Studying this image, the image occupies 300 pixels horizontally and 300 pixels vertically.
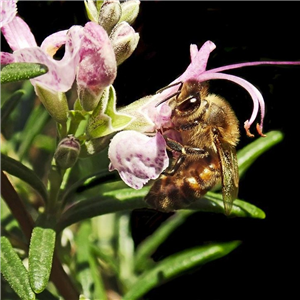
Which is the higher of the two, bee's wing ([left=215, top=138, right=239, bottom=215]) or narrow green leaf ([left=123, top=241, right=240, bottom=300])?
bee's wing ([left=215, top=138, right=239, bottom=215])

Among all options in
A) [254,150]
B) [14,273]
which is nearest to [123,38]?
[14,273]

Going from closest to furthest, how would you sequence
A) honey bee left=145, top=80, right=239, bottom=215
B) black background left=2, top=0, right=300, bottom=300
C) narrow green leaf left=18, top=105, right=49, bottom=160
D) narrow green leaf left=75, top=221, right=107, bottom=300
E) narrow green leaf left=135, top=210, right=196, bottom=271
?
1. honey bee left=145, top=80, right=239, bottom=215
2. narrow green leaf left=75, top=221, right=107, bottom=300
3. narrow green leaf left=18, top=105, right=49, bottom=160
4. narrow green leaf left=135, top=210, right=196, bottom=271
5. black background left=2, top=0, right=300, bottom=300

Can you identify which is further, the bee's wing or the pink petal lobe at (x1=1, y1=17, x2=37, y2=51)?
the bee's wing

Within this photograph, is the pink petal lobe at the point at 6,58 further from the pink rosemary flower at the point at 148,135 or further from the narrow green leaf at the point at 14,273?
the narrow green leaf at the point at 14,273

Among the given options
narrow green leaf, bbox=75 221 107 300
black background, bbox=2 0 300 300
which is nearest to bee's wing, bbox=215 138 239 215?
narrow green leaf, bbox=75 221 107 300

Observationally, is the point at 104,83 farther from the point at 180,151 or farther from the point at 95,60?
the point at 180,151

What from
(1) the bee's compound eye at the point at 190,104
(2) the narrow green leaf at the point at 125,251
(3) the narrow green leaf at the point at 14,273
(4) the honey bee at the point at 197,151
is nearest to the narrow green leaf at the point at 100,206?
(4) the honey bee at the point at 197,151

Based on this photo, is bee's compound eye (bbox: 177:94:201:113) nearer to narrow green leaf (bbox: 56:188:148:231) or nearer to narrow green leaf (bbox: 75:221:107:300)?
narrow green leaf (bbox: 56:188:148:231)
